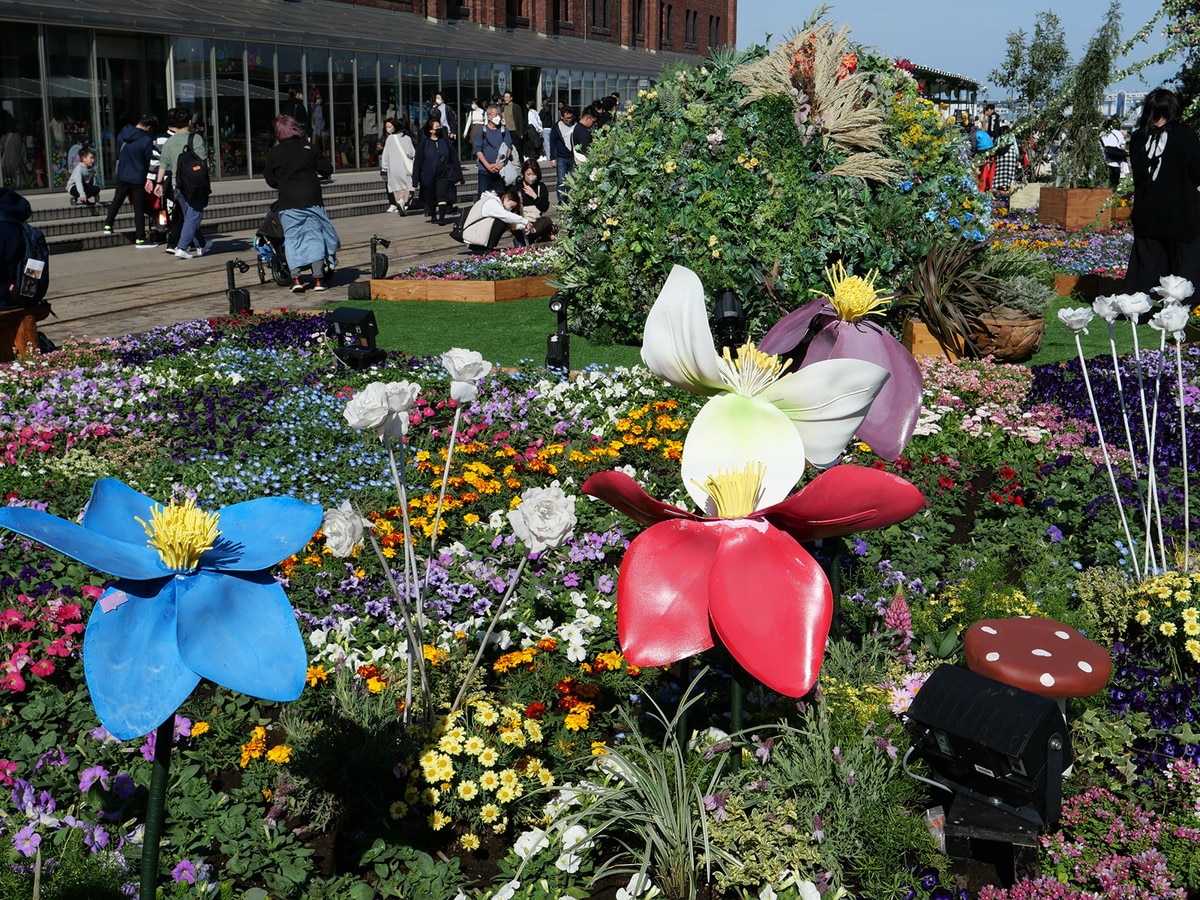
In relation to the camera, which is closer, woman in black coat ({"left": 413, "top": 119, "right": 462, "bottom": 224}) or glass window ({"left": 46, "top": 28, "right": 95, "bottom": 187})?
glass window ({"left": 46, "top": 28, "right": 95, "bottom": 187})

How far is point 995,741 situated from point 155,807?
1.75 meters

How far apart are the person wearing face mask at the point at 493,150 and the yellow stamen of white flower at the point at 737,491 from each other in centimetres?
1543

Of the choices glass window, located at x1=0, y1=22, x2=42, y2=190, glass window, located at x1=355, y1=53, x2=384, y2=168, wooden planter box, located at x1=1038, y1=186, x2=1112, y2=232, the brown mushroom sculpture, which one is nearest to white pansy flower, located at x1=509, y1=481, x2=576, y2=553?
the brown mushroom sculpture

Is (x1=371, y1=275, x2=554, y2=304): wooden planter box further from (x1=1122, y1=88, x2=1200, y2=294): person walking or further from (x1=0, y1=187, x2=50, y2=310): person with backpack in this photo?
(x1=1122, y1=88, x2=1200, y2=294): person walking

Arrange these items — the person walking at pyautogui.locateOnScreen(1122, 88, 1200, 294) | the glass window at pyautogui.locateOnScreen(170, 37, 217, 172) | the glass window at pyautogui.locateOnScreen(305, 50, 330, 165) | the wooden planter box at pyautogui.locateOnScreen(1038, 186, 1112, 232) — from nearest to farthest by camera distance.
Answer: the person walking at pyautogui.locateOnScreen(1122, 88, 1200, 294) → the wooden planter box at pyautogui.locateOnScreen(1038, 186, 1112, 232) → the glass window at pyautogui.locateOnScreen(170, 37, 217, 172) → the glass window at pyautogui.locateOnScreen(305, 50, 330, 165)

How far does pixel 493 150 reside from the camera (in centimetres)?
1758

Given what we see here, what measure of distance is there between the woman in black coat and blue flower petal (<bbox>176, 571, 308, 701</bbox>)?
17968 mm

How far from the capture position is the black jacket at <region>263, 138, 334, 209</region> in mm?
11195

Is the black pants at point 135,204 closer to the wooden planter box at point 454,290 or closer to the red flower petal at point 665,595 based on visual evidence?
the wooden planter box at point 454,290

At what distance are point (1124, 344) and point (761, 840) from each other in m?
7.07


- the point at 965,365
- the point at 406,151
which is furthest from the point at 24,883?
the point at 406,151

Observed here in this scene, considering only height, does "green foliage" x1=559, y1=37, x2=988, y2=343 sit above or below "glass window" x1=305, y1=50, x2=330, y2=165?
below

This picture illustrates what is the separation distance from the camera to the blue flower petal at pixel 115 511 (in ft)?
6.56

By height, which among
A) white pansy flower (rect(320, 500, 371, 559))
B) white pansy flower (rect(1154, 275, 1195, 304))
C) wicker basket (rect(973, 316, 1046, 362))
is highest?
white pansy flower (rect(1154, 275, 1195, 304))
